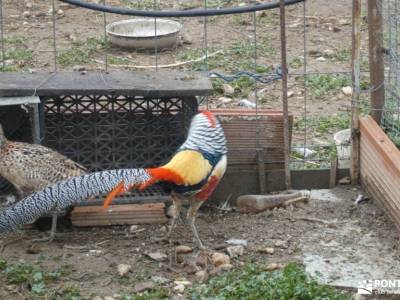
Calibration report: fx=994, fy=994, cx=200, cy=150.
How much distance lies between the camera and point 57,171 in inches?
253

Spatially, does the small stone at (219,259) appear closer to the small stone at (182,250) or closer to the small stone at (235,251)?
the small stone at (235,251)

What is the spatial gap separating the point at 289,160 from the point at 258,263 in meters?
1.26

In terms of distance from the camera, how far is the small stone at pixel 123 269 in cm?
582

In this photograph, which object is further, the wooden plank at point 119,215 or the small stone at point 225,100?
the small stone at point 225,100

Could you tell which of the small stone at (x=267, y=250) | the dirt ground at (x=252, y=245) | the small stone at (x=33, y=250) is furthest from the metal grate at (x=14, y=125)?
the small stone at (x=267, y=250)

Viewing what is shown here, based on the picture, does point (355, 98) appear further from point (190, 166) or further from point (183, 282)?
point (183, 282)

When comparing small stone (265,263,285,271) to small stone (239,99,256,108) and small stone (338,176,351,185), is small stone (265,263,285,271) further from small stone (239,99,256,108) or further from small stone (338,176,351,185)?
small stone (239,99,256,108)

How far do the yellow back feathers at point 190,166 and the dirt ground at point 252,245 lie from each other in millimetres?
495

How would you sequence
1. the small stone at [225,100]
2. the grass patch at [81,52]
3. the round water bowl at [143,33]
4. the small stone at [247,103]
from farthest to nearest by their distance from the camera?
1. the round water bowl at [143,33]
2. the grass patch at [81,52]
3. the small stone at [225,100]
4. the small stone at [247,103]

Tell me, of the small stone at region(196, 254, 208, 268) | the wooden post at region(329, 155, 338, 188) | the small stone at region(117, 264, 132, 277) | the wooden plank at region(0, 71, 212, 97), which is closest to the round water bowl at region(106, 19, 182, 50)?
the wooden plank at region(0, 71, 212, 97)

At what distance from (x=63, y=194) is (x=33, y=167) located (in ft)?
2.27

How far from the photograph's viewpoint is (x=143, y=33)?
A: 11133 millimetres

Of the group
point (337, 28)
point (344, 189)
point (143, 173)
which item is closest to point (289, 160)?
point (344, 189)

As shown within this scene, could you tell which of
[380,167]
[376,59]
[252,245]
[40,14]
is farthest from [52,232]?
[40,14]
